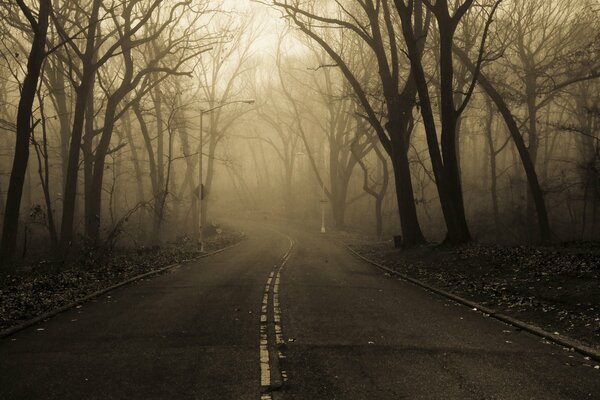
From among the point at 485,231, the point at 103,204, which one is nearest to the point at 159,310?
the point at 485,231

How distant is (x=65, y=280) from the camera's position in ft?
51.8

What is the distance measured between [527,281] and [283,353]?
26.5ft

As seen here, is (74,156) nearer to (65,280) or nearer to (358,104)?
(65,280)

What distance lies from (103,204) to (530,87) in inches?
2036

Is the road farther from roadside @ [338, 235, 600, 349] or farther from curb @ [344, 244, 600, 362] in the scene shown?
roadside @ [338, 235, 600, 349]

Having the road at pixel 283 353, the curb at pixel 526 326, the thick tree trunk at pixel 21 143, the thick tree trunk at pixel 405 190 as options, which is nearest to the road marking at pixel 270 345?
the road at pixel 283 353

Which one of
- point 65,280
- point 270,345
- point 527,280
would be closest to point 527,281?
point 527,280

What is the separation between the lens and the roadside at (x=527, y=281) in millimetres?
10234

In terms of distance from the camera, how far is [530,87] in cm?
3275

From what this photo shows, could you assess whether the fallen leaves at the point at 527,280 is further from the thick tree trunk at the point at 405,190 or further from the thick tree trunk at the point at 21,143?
the thick tree trunk at the point at 21,143

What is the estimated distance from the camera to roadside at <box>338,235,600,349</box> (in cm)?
1023

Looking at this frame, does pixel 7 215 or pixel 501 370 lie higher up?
pixel 7 215

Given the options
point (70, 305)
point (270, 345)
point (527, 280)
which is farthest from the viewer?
point (527, 280)

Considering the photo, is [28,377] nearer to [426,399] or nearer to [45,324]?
[45,324]
